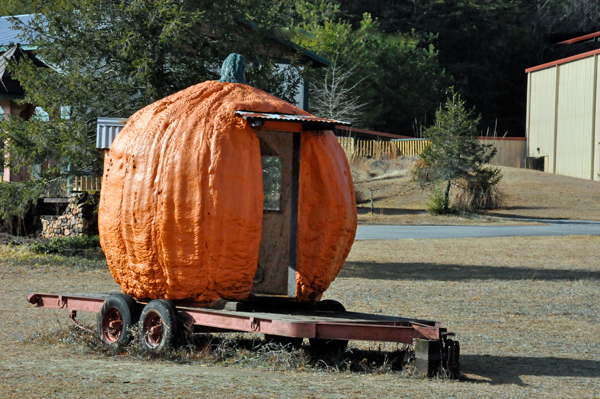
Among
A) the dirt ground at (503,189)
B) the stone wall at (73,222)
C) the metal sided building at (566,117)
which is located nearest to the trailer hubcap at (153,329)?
the stone wall at (73,222)

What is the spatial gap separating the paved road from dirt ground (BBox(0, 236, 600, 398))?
160 inches

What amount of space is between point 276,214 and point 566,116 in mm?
39846

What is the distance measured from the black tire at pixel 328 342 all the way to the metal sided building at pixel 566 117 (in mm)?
37418

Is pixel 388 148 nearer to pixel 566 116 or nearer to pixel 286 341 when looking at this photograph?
pixel 566 116

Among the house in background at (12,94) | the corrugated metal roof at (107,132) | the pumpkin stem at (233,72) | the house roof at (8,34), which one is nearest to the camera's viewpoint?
the pumpkin stem at (233,72)

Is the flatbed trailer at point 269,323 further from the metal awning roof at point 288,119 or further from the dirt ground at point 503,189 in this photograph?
the dirt ground at point 503,189

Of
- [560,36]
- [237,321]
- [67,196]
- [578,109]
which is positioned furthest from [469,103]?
[237,321]

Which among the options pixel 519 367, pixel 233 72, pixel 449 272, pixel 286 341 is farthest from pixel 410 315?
pixel 449 272

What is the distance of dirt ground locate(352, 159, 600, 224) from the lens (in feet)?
103

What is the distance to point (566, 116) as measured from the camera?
44.8m

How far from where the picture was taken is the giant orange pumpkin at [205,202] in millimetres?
7375

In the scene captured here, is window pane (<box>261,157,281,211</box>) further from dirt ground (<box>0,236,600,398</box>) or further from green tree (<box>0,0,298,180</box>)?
green tree (<box>0,0,298,180</box>)

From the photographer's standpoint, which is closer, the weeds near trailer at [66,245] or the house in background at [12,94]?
the weeds near trailer at [66,245]

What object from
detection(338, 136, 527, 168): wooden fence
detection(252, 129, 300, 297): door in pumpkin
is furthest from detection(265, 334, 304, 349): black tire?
detection(338, 136, 527, 168): wooden fence
